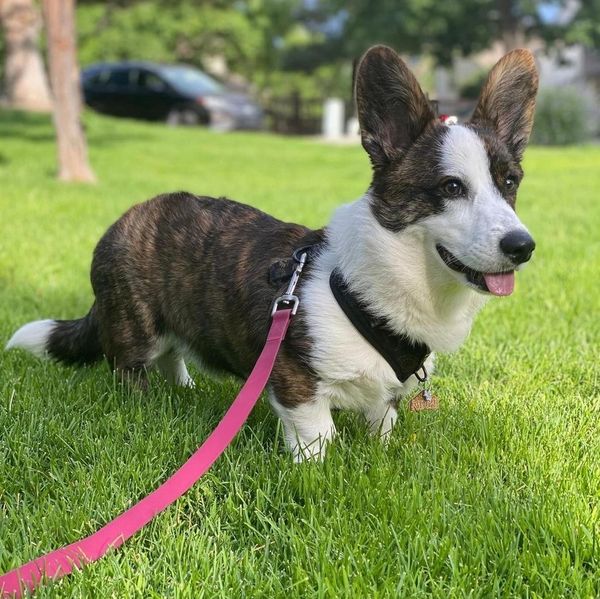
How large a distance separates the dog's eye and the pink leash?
0.54m

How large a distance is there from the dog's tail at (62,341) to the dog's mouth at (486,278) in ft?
5.73

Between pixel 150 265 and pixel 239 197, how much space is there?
6.52 metres

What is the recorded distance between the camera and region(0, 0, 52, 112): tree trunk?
20422 millimetres

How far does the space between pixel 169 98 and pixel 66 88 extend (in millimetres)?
12437

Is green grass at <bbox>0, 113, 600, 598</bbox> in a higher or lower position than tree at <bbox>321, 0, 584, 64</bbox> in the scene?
lower

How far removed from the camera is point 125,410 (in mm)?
2936

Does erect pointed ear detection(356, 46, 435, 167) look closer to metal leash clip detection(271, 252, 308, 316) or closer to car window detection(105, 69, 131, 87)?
metal leash clip detection(271, 252, 308, 316)

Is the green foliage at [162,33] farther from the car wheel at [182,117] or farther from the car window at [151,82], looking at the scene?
the car wheel at [182,117]

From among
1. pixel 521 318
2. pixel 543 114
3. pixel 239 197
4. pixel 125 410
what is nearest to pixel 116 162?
pixel 239 197

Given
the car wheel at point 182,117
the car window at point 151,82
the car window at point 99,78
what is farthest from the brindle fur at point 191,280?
the car window at point 99,78

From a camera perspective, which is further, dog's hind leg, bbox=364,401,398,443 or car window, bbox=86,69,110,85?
car window, bbox=86,69,110,85

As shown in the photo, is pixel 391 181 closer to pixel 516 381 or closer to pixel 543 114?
pixel 516 381

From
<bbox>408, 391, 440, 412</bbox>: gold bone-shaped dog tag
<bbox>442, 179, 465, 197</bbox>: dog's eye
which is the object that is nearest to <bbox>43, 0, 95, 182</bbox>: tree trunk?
<bbox>408, 391, 440, 412</bbox>: gold bone-shaped dog tag

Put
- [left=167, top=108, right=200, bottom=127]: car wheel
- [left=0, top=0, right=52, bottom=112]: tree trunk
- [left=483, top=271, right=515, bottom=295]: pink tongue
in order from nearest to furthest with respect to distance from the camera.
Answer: [left=483, top=271, right=515, bottom=295]: pink tongue < [left=0, top=0, right=52, bottom=112]: tree trunk < [left=167, top=108, right=200, bottom=127]: car wheel
